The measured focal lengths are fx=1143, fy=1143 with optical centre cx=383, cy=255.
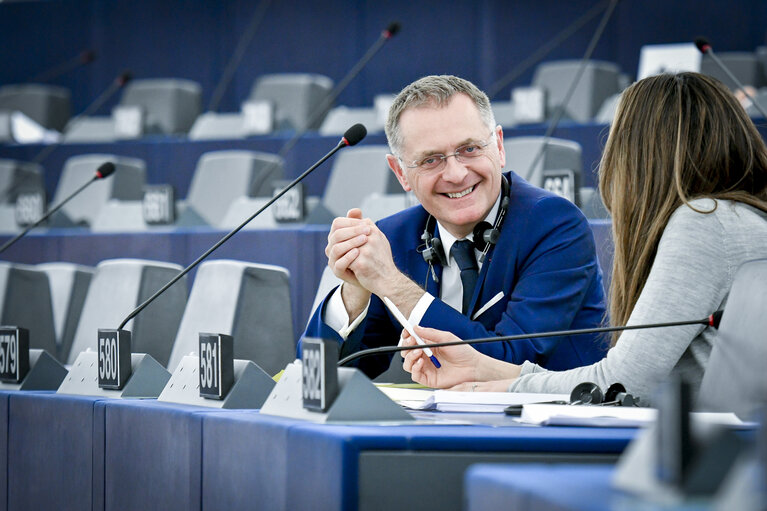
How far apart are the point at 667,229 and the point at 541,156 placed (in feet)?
7.89

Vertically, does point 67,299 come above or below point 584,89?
below

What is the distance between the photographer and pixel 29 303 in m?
3.40

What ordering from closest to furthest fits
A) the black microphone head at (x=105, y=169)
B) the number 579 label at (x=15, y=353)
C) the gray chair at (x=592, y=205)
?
the number 579 label at (x=15, y=353) → the black microphone head at (x=105, y=169) → the gray chair at (x=592, y=205)

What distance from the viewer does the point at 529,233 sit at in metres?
2.11

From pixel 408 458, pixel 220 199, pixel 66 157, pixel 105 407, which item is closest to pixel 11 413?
pixel 105 407

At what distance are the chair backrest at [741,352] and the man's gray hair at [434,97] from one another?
0.80 metres

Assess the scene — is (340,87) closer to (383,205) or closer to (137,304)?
(383,205)

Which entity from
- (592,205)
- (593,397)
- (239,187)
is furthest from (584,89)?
(593,397)

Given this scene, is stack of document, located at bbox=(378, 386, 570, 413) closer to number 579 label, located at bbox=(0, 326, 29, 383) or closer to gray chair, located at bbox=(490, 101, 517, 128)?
number 579 label, located at bbox=(0, 326, 29, 383)

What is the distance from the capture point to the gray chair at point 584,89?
18.5 ft

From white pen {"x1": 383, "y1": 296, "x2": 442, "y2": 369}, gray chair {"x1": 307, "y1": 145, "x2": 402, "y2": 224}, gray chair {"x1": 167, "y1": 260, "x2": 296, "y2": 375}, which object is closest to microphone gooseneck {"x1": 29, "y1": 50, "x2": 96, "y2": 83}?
gray chair {"x1": 307, "y1": 145, "x2": 402, "y2": 224}

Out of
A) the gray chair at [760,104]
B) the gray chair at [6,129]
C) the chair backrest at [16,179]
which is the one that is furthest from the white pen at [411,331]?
the gray chair at [6,129]

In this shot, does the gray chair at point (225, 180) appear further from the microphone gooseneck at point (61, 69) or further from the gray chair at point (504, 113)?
the microphone gooseneck at point (61, 69)

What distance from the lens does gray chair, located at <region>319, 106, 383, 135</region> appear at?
5.89m
